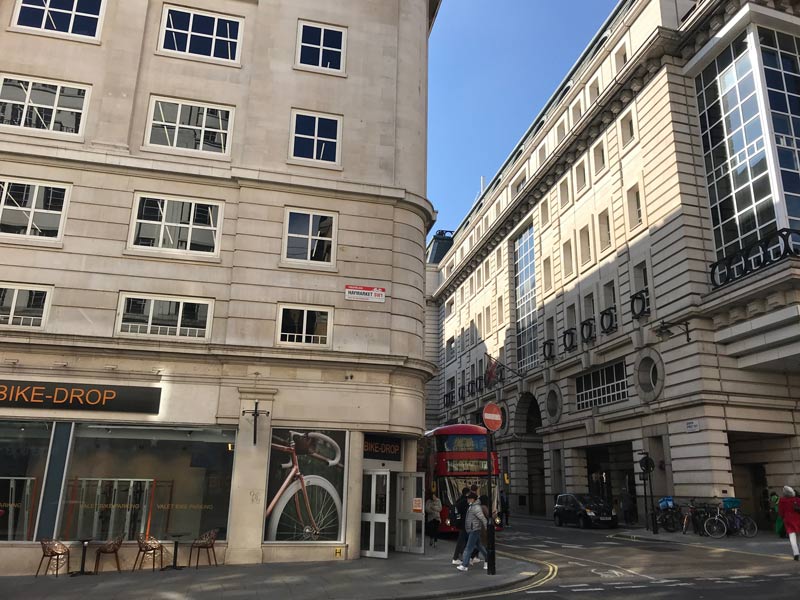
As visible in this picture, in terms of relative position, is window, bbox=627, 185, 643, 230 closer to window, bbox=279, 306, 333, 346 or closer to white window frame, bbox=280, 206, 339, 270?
white window frame, bbox=280, 206, 339, 270

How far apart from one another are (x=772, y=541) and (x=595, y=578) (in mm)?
11185

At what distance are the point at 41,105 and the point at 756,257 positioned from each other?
82.5 feet

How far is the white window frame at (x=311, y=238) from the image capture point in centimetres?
1839

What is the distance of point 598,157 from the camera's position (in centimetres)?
3566

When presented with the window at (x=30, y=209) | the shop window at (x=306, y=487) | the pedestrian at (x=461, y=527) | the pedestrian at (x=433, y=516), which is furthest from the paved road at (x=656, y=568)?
the window at (x=30, y=209)

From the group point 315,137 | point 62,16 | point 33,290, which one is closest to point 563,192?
point 315,137

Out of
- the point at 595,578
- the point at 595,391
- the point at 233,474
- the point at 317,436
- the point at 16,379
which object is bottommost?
the point at 595,578

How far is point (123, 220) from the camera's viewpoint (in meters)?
17.7

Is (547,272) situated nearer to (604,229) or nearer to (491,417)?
(604,229)

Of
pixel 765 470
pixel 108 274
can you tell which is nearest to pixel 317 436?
pixel 108 274

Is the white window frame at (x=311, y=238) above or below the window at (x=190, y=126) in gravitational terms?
below

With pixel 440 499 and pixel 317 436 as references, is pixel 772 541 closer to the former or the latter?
pixel 440 499

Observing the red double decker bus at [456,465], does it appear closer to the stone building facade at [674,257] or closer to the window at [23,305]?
the stone building facade at [674,257]

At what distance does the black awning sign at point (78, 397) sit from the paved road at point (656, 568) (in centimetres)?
992
